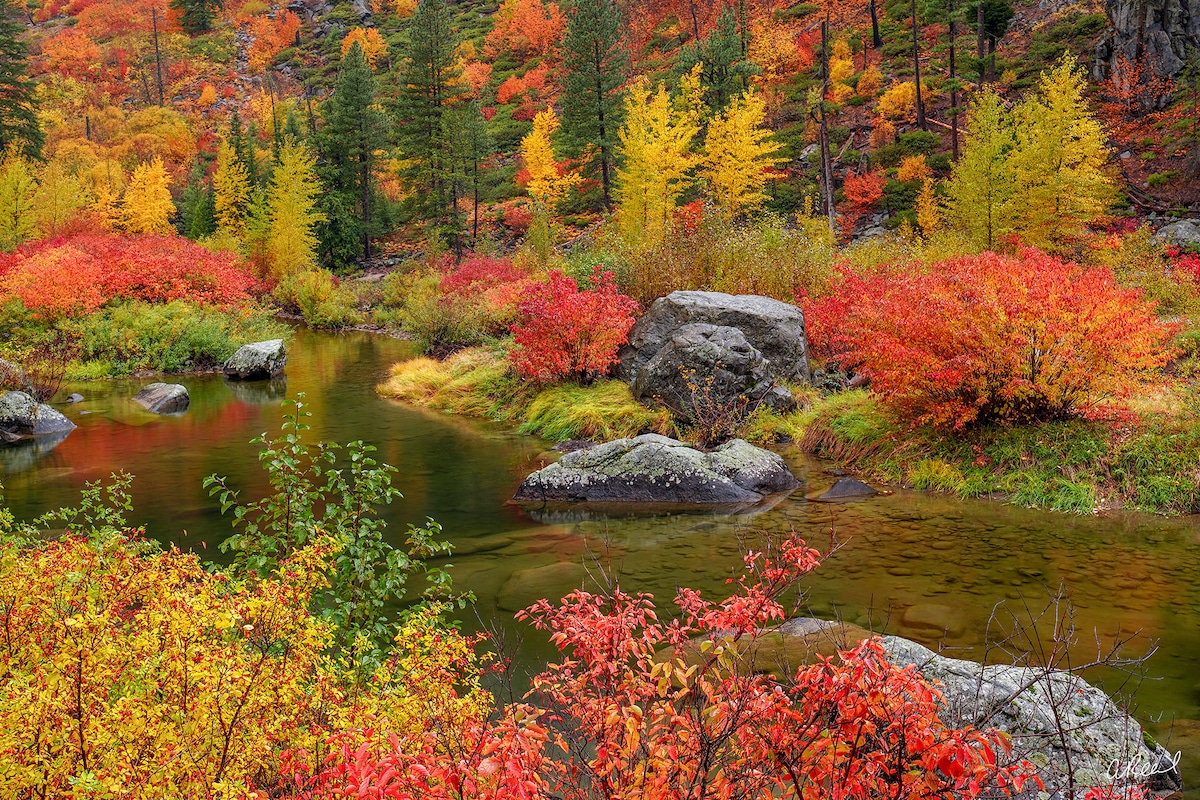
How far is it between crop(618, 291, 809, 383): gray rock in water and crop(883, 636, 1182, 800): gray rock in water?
9744 mm

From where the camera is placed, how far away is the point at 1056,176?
2222 cm

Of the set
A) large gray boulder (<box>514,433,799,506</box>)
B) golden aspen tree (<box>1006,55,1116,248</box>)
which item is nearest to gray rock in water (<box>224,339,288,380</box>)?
large gray boulder (<box>514,433,799,506</box>)

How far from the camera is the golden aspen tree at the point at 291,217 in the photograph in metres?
40.3

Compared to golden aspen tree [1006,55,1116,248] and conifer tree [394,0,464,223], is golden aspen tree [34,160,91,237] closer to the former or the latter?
conifer tree [394,0,464,223]

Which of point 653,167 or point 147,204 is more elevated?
point 147,204

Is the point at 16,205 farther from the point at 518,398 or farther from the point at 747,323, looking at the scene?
the point at 747,323

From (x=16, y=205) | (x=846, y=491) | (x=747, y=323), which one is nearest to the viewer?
(x=846, y=491)

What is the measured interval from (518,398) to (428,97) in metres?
36.4

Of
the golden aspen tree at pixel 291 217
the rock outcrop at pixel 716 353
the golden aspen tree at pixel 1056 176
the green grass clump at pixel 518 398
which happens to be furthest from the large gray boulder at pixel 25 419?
the golden aspen tree at pixel 291 217

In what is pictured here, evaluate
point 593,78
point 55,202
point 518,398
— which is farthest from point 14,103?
point 518,398

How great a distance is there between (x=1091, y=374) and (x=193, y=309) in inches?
972

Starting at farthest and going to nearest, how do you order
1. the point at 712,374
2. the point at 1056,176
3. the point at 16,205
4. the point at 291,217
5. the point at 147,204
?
1. the point at 147,204
2. the point at 291,217
3. the point at 16,205
4. the point at 1056,176
5. the point at 712,374

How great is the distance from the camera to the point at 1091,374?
998cm

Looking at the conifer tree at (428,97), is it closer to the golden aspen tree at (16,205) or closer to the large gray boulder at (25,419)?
the golden aspen tree at (16,205)
